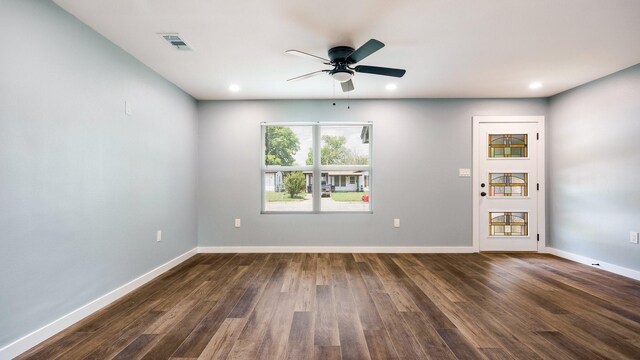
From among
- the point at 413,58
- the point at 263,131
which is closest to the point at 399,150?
the point at 413,58

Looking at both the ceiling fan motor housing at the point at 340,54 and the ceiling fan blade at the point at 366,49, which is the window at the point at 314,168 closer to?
the ceiling fan motor housing at the point at 340,54

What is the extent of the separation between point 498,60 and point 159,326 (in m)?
4.00

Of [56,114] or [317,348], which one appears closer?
[317,348]

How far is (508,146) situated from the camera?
4.43m

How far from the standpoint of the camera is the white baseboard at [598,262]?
324cm

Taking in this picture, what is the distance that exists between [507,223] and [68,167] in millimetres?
5389

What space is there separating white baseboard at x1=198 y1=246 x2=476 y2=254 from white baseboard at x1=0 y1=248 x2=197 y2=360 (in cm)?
111

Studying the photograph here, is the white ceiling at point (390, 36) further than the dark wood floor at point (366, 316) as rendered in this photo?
Yes

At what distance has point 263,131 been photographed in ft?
14.8

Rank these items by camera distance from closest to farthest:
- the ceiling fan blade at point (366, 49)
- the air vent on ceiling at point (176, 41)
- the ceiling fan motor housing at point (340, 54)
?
1. the ceiling fan blade at point (366, 49)
2. the air vent on ceiling at point (176, 41)
3. the ceiling fan motor housing at point (340, 54)

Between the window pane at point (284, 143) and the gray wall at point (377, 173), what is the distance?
0.17 metres

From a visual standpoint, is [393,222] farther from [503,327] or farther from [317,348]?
[317,348]

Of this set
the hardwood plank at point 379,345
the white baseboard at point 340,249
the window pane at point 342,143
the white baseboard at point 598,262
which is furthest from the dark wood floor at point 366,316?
the window pane at point 342,143

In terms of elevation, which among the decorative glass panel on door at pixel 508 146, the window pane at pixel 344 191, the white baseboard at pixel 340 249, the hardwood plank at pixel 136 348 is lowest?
the hardwood plank at pixel 136 348
